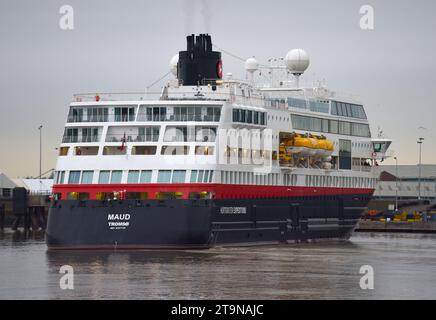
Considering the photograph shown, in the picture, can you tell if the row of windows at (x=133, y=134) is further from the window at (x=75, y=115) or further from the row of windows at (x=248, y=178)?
the row of windows at (x=248, y=178)

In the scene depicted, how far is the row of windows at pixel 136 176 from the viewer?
77.1m

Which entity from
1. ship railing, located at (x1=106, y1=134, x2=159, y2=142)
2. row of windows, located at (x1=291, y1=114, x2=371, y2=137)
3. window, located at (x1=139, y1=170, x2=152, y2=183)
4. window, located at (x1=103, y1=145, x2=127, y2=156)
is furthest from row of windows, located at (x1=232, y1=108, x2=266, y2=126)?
window, located at (x1=103, y1=145, x2=127, y2=156)

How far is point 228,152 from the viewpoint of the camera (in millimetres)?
80562

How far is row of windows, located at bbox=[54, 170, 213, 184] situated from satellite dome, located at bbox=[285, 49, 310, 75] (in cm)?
2118

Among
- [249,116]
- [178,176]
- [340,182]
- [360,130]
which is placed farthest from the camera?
[360,130]

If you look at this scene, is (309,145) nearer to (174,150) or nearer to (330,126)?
(330,126)

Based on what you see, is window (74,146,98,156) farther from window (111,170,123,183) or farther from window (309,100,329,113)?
window (309,100,329,113)

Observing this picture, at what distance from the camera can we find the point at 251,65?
325 ft

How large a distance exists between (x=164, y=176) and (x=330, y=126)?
21.4 meters

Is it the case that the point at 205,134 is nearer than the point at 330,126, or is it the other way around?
the point at 205,134

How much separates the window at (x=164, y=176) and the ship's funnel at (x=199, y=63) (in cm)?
1005

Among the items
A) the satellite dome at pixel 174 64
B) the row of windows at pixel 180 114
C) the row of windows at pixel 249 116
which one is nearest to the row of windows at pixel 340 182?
the row of windows at pixel 249 116

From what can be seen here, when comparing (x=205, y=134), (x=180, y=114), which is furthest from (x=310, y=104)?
(x=180, y=114)
